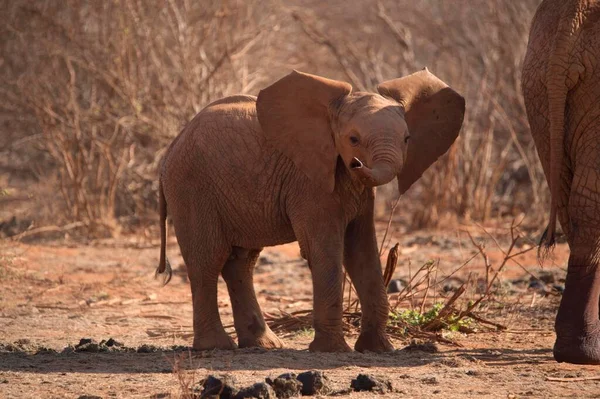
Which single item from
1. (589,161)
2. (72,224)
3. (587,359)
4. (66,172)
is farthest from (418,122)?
(66,172)

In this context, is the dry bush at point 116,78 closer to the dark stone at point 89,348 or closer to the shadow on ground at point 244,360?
the dark stone at point 89,348

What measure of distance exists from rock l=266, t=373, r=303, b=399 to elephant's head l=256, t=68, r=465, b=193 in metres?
1.48

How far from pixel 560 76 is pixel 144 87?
7881 mm

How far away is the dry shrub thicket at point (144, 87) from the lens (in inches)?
511

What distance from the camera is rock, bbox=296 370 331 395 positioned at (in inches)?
210

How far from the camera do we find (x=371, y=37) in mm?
19375

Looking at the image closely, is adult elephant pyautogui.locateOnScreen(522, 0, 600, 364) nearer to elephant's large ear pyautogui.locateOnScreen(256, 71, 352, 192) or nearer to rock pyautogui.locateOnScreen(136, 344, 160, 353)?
elephant's large ear pyautogui.locateOnScreen(256, 71, 352, 192)

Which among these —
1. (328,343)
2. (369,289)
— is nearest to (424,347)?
(369,289)

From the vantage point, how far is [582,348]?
6.05 meters

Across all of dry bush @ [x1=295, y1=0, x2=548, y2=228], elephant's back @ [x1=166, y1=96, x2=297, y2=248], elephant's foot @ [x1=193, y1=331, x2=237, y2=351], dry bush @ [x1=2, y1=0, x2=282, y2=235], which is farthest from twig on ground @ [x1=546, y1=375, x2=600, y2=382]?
dry bush @ [x1=2, y1=0, x2=282, y2=235]

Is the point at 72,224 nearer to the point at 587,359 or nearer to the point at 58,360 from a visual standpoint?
the point at 58,360

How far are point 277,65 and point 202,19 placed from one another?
54.1 inches

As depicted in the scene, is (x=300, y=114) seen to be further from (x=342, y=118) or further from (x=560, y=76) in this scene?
(x=560, y=76)

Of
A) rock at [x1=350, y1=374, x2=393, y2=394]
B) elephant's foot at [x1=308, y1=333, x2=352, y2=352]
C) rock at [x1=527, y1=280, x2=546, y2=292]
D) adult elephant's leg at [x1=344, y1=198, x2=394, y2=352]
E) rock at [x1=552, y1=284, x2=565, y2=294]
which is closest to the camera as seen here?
rock at [x1=350, y1=374, x2=393, y2=394]
